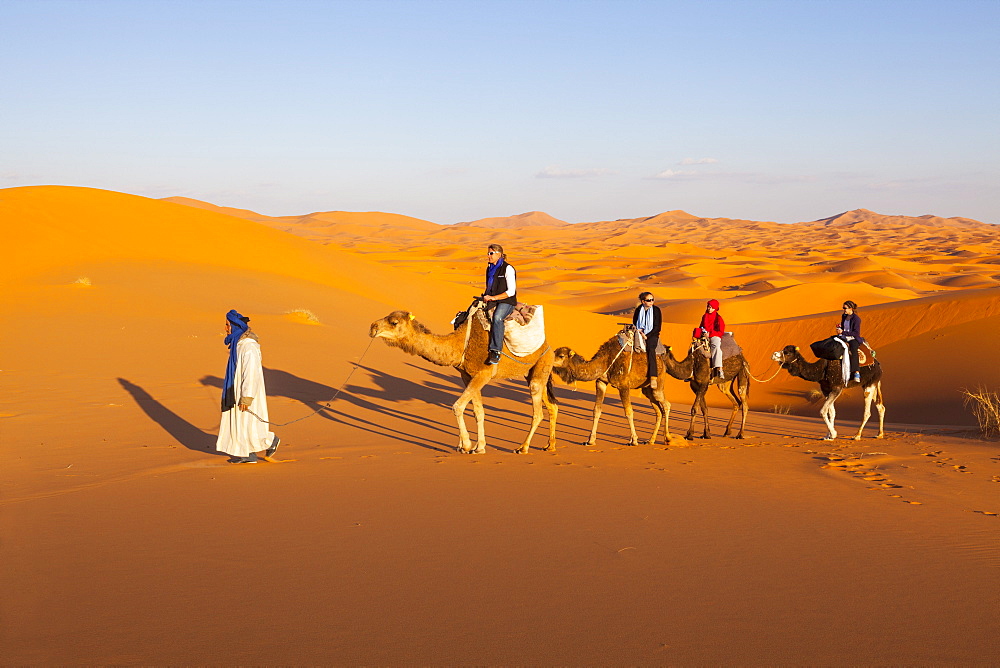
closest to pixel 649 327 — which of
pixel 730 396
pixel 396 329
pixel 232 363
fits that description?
pixel 730 396

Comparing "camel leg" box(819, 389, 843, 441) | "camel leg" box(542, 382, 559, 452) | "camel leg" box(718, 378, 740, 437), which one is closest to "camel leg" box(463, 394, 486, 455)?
"camel leg" box(542, 382, 559, 452)

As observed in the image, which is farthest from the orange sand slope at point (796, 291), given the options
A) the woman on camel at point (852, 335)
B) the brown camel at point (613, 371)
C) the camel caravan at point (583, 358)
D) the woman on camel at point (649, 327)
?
the woman on camel at point (649, 327)

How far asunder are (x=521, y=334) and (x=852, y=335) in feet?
19.5

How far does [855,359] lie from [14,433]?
12.2 m

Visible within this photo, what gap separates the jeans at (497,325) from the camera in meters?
10.4

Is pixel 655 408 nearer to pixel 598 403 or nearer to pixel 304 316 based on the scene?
pixel 598 403

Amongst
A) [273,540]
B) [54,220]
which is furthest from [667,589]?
[54,220]

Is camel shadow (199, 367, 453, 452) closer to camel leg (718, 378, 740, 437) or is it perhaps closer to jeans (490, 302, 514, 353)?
jeans (490, 302, 514, 353)

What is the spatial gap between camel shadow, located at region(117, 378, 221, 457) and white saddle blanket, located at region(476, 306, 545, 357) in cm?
382

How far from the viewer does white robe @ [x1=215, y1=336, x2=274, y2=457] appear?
30.2 ft

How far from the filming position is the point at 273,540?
6.14m

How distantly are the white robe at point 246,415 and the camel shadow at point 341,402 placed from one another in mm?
2630

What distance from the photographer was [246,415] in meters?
9.34

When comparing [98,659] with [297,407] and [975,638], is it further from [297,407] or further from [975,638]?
[297,407]
